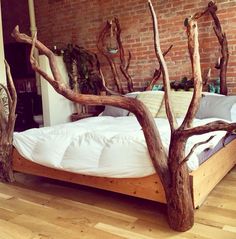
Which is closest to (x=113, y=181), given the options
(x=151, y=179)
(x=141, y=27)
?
(x=151, y=179)

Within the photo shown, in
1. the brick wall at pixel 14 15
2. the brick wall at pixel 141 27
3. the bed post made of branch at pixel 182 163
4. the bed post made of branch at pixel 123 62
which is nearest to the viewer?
the bed post made of branch at pixel 182 163

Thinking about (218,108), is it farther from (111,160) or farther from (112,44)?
(112,44)

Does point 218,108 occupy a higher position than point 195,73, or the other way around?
point 195,73

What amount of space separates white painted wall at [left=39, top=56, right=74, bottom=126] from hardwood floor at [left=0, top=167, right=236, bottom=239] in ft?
6.99

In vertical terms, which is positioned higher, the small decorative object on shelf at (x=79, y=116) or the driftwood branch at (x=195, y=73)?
the driftwood branch at (x=195, y=73)

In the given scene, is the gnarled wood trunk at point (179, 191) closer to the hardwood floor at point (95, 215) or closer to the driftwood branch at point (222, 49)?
the hardwood floor at point (95, 215)

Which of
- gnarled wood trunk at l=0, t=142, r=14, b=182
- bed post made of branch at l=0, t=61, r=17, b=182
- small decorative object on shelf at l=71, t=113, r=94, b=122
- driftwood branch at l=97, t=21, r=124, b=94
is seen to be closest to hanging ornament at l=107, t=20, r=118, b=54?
driftwood branch at l=97, t=21, r=124, b=94

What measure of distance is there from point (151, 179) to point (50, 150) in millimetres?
1046

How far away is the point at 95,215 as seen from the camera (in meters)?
2.48

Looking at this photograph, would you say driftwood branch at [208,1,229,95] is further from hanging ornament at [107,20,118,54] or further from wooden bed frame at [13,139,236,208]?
hanging ornament at [107,20,118,54]

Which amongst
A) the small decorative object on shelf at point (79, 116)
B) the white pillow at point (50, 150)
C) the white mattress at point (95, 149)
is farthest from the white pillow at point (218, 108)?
the small decorative object on shelf at point (79, 116)

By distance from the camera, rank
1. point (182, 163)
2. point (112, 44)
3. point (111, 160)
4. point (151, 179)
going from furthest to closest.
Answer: point (112, 44) < point (111, 160) < point (151, 179) < point (182, 163)

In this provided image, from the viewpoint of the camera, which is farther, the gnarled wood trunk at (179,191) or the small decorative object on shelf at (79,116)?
the small decorative object on shelf at (79,116)

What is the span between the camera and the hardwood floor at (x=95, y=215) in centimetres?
217
